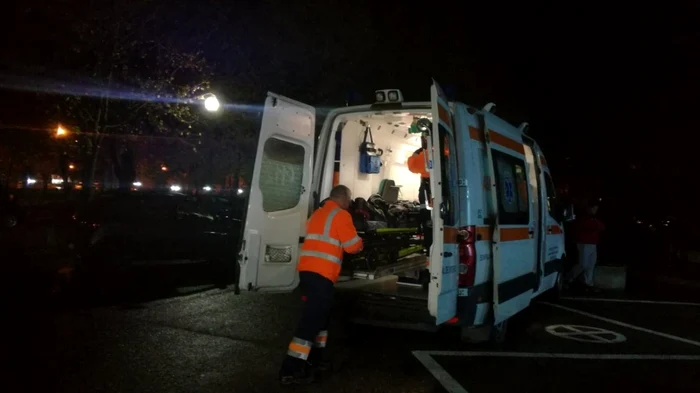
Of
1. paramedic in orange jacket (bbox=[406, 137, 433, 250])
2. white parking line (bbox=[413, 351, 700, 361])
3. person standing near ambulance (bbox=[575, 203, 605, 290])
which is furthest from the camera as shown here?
person standing near ambulance (bbox=[575, 203, 605, 290])

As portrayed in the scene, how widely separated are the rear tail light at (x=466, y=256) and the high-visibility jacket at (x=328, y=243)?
0.98m

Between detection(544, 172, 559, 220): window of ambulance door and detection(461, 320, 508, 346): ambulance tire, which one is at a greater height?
detection(544, 172, 559, 220): window of ambulance door

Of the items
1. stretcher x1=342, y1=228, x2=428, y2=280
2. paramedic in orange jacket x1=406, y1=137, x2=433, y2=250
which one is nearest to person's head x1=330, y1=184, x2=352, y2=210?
stretcher x1=342, y1=228, x2=428, y2=280

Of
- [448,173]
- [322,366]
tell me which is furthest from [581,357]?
[322,366]

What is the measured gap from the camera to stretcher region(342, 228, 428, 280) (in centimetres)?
660

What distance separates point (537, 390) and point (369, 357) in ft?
5.18

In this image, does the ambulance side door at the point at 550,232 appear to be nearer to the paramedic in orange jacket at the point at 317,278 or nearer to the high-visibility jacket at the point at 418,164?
the high-visibility jacket at the point at 418,164

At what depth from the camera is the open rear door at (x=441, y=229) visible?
190 inches

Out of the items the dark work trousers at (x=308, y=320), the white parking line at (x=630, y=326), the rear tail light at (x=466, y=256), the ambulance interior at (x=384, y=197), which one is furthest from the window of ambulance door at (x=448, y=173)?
the white parking line at (x=630, y=326)

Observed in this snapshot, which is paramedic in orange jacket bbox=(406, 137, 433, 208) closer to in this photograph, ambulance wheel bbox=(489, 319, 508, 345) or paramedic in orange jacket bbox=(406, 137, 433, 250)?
paramedic in orange jacket bbox=(406, 137, 433, 250)

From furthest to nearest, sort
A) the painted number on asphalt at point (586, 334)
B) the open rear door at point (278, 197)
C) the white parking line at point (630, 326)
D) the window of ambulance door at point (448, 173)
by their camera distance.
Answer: the white parking line at point (630, 326) → the painted number on asphalt at point (586, 334) → the open rear door at point (278, 197) → the window of ambulance door at point (448, 173)

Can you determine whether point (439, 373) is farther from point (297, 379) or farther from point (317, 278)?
point (317, 278)

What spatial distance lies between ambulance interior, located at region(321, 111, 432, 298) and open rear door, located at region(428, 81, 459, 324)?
1.00 meters

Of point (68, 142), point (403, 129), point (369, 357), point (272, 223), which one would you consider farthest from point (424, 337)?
point (68, 142)
